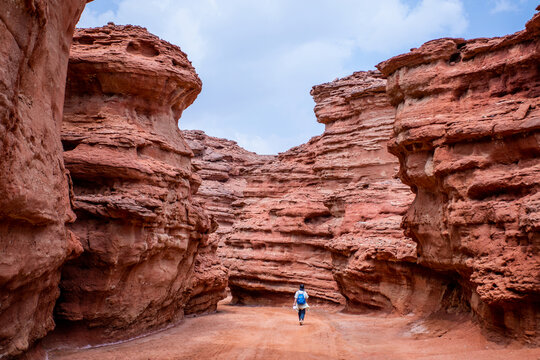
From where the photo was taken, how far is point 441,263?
1327cm

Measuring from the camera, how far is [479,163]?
11.2m

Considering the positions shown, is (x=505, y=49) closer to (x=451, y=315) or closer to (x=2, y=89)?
(x=451, y=315)

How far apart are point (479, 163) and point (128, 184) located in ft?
32.1

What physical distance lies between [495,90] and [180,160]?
10.6 meters

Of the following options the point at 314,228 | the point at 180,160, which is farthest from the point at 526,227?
the point at 314,228

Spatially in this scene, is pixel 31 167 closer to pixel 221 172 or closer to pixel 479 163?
pixel 479 163

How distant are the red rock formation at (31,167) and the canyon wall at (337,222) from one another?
12.8 m

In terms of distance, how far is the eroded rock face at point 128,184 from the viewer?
12.2 m

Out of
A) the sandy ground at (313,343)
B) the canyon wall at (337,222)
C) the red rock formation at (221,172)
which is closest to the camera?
the sandy ground at (313,343)

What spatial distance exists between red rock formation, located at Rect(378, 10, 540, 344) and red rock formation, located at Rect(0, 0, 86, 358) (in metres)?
9.38

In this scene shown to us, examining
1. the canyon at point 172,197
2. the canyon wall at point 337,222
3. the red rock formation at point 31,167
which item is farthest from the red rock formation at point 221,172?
the red rock formation at point 31,167

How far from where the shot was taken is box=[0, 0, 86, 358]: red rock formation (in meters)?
6.44

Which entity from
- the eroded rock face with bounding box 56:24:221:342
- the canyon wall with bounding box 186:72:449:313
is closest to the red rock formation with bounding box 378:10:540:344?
the canyon wall with bounding box 186:72:449:313

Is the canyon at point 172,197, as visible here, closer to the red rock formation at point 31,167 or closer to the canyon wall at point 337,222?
the red rock formation at point 31,167
